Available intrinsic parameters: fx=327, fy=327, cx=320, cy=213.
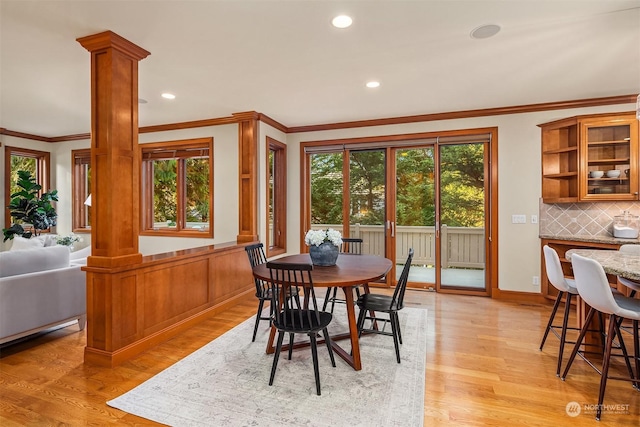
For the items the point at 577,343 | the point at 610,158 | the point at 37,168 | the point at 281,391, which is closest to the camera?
the point at 281,391

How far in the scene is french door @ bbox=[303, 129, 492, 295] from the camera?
15.5ft

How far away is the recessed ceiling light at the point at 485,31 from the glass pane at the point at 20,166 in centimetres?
752

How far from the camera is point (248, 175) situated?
4594 millimetres

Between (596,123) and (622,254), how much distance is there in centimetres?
198

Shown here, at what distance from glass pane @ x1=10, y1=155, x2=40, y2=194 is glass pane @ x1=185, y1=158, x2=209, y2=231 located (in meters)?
3.29

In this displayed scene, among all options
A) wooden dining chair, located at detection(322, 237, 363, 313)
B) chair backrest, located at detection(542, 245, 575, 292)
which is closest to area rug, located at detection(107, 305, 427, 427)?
wooden dining chair, located at detection(322, 237, 363, 313)

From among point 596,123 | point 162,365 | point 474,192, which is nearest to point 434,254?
point 474,192

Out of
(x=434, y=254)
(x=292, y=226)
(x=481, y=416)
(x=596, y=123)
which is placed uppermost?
(x=596, y=123)

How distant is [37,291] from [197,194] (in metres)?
2.76

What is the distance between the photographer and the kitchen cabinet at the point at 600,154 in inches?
149

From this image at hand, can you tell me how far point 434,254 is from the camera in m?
4.89

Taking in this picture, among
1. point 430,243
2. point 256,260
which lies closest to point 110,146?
point 256,260

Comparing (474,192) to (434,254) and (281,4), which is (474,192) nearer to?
(434,254)

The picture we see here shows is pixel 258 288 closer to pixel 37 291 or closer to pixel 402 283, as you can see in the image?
pixel 402 283
